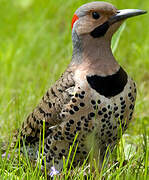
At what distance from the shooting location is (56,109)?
349 cm

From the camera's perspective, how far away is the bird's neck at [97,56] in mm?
3355

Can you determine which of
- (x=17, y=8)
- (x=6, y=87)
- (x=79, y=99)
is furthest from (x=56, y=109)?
Answer: (x=17, y=8)

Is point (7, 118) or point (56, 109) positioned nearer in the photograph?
point (56, 109)

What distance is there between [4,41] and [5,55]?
0.74 m

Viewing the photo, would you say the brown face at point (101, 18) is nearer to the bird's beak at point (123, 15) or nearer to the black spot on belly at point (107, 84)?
the bird's beak at point (123, 15)

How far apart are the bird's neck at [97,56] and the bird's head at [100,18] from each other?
5cm

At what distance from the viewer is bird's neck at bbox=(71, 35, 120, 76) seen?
3.36 m

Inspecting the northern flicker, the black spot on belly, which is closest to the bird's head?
the northern flicker

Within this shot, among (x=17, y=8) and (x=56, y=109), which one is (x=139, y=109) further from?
(x=17, y=8)

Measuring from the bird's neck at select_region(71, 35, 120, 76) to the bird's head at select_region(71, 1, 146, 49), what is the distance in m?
0.05

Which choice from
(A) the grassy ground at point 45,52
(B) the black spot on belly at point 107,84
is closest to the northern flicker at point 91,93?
(B) the black spot on belly at point 107,84

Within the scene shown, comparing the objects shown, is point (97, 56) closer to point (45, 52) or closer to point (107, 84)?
point (107, 84)

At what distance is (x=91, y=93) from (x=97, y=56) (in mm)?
315

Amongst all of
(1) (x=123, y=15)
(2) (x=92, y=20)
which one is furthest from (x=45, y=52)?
(1) (x=123, y=15)
